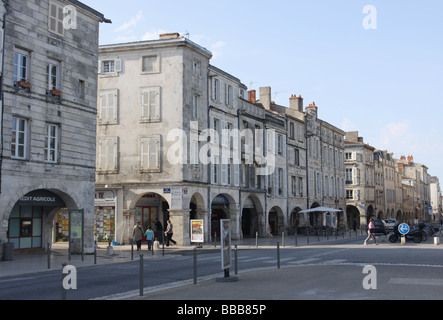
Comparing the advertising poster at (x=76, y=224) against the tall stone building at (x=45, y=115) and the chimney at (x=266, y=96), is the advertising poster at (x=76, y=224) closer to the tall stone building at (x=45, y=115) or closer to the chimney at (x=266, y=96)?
the tall stone building at (x=45, y=115)

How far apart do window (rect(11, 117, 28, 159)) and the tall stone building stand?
0.13ft

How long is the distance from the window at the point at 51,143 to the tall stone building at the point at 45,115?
1.6 inches

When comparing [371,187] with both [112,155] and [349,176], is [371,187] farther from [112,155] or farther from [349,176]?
[112,155]

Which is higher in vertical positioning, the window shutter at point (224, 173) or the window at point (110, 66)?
the window at point (110, 66)

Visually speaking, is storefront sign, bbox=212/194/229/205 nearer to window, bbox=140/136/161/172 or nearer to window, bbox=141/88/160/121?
window, bbox=140/136/161/172

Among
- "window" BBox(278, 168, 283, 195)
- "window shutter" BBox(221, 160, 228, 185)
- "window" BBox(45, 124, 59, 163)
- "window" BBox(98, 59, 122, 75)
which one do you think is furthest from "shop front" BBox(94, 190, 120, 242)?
"window" BBox(278, 168, 283, 195)

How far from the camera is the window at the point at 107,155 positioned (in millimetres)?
31344

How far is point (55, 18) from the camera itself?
21984 mm

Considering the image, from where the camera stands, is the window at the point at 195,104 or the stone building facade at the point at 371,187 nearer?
the window at the point at 195,104

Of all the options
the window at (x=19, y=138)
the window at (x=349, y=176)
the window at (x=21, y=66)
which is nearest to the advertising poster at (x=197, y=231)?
the window at (x=19, y=138)

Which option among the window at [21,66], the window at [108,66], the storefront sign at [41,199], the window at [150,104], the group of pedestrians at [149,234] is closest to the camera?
the window at [21,66]

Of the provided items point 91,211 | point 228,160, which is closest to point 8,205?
point 91,211

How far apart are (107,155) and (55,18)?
1119 centimetres
